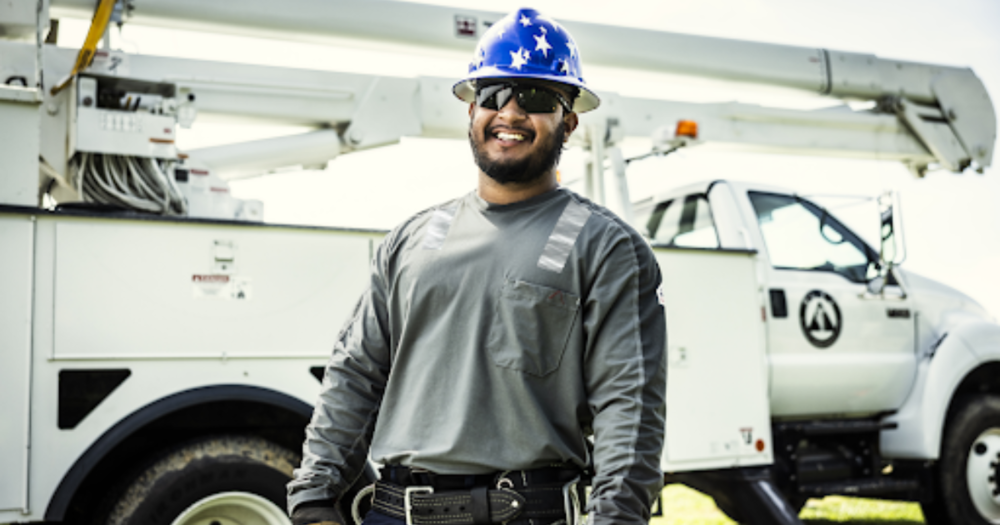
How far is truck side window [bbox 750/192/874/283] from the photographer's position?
5414 mm

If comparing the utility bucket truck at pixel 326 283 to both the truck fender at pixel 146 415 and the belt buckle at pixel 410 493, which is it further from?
the belt buckle at pixel 410 493

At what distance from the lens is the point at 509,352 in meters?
1.77

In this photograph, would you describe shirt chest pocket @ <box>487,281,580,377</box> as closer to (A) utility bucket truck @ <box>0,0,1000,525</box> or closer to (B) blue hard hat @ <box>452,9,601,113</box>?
(B) blue hard hat @ <box>452,9,601,113</box>

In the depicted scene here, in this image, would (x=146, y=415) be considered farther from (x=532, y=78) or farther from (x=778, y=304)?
(x=778, y=304)

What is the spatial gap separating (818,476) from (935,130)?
9.57 ft

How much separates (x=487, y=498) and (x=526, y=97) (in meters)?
0.87

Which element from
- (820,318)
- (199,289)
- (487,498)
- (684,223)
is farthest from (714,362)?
(487,498)

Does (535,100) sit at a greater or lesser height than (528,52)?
lesser

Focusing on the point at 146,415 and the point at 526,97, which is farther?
the point at 146,415

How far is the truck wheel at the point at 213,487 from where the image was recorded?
3270mm

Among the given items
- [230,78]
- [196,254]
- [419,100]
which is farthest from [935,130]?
[196,254]

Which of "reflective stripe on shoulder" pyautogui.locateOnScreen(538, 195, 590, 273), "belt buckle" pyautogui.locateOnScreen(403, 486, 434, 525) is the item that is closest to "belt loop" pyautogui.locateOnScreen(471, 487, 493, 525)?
"belt buckle" pyautogui.locateOnScreen(403, 486, 434, 525)

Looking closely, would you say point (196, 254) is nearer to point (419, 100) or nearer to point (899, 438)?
point (419, 100)

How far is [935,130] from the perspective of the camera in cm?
643
